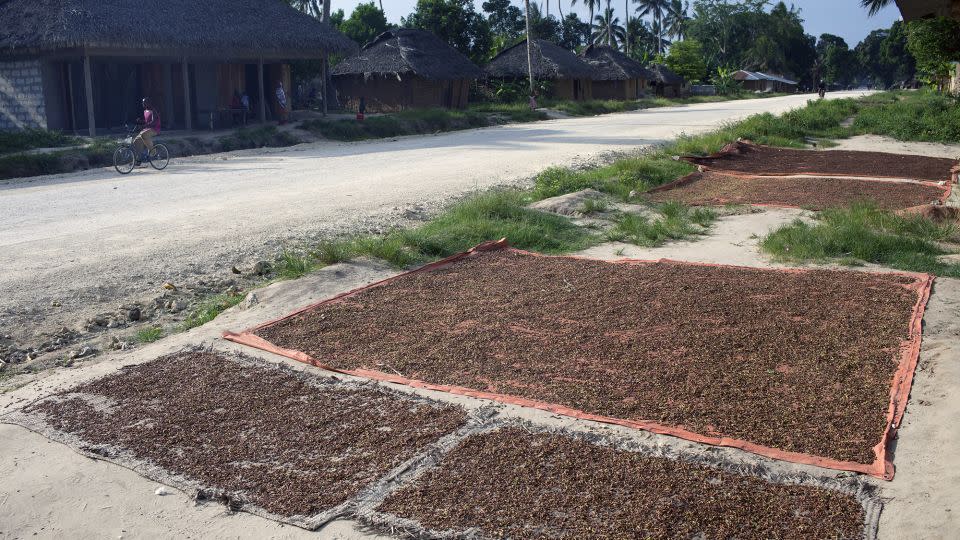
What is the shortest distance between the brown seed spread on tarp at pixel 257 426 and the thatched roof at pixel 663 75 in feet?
204

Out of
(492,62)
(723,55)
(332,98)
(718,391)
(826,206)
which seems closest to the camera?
(718,391)

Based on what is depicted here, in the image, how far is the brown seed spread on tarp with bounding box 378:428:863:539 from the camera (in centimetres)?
346

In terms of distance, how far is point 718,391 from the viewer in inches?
192

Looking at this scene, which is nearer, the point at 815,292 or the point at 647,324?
the point at 647,324

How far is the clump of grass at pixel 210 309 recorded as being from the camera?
6715 mm

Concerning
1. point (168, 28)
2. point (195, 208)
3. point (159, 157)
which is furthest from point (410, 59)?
point (195, 208)

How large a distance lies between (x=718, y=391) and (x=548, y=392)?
95 cm

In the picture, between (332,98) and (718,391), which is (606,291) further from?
(332,98)

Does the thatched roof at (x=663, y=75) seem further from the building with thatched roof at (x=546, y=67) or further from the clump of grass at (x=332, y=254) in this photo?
the clump of grass at (x=332, y=254)

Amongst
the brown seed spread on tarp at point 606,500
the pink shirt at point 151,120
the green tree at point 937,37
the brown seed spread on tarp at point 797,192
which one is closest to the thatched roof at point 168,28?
the pink shirt at point 151,120

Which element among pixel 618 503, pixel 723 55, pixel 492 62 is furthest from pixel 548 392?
pixel 723 55

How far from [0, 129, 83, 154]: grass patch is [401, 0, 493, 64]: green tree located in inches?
1031

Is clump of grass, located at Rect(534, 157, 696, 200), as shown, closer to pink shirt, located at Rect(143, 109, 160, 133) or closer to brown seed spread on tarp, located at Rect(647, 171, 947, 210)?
brown seed spread on tarp, located at Rect(647, 171, 947, 210)

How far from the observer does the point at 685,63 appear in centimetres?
7594
